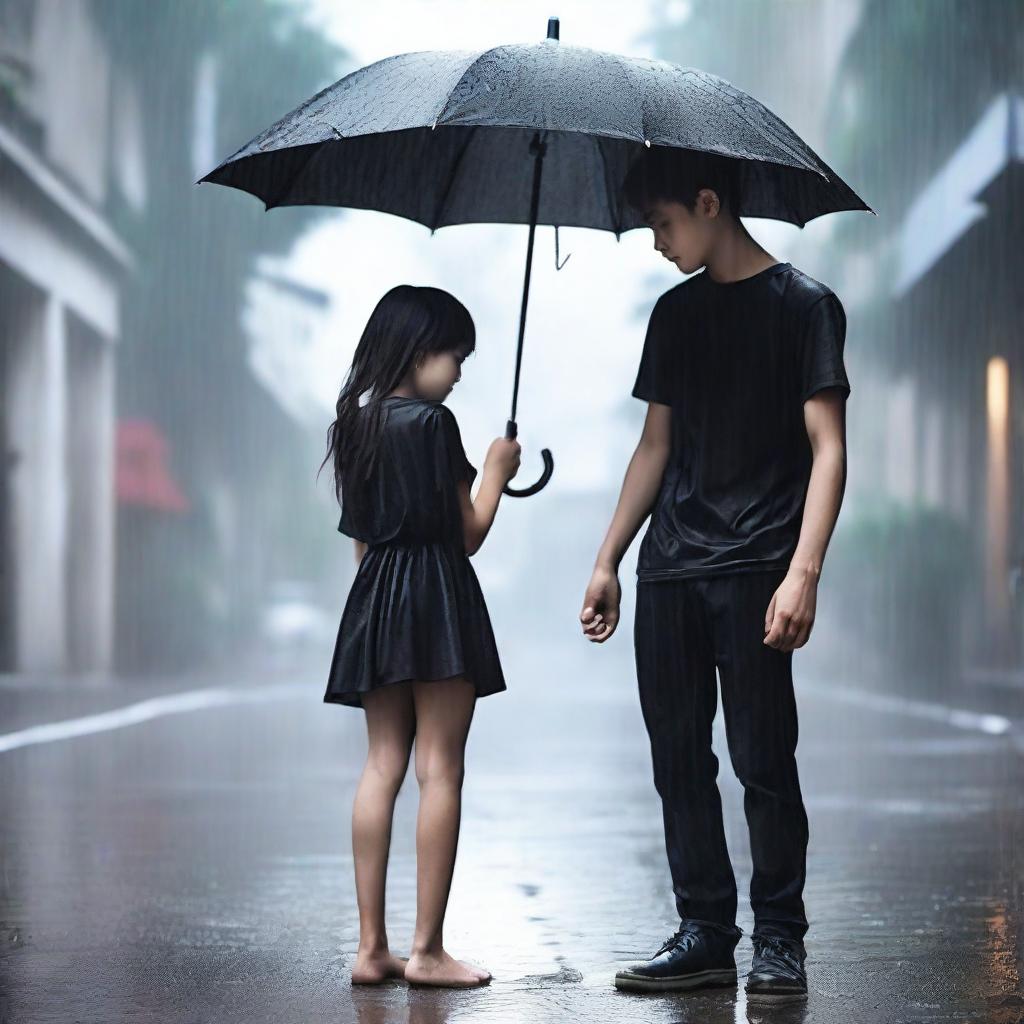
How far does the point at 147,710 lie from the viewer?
1677 cm

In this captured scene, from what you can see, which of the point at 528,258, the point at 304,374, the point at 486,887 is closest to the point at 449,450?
the point at 528,258

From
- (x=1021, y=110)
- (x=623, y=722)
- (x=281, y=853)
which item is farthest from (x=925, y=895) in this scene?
(x=1021, y=110)

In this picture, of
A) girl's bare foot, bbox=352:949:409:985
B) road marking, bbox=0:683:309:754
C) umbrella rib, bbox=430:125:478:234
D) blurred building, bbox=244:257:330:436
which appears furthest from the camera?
blurred building, bbox=244:257:330:436

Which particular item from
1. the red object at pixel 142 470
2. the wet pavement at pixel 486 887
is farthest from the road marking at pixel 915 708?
the red object at pixel 142 470

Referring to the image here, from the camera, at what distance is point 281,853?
6582 millimetres

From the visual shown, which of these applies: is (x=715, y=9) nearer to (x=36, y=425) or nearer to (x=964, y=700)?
(x=36, y=425)

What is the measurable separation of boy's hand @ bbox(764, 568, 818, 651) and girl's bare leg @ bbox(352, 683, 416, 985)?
2.52 feet

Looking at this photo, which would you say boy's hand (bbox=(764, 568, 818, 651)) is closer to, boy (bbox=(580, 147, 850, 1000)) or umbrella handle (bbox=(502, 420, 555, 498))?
boy (bbox=(580, 147, 850, 1000))

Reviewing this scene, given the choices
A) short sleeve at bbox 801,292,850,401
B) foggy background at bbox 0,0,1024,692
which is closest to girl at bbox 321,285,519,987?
short sleeve at bbox 801,292,850,401

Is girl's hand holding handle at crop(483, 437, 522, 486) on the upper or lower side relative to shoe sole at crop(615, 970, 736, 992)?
upper

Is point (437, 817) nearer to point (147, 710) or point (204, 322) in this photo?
point (147, 710)

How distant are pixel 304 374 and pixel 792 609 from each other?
99.8 ft

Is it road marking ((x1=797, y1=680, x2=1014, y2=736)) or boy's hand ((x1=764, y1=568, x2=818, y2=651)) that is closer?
boy's hand ((x1=764, y1=568, x2=818, y2=651))

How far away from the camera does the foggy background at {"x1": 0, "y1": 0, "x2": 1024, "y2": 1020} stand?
18281 mm
